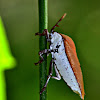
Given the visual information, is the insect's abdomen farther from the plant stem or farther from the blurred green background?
the blurred green background

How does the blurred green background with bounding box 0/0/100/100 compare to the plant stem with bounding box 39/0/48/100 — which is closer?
the plant stem with bounding box 39/0/48/100

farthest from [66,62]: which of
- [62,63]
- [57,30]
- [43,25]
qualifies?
[57,30]

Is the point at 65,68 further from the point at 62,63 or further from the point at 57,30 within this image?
the point at 57,30

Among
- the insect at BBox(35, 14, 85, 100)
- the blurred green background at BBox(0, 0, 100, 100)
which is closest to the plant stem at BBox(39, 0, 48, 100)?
the insect at BBox(35, 14, 85, 100)

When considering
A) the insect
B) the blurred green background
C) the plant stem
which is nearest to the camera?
the plant stem

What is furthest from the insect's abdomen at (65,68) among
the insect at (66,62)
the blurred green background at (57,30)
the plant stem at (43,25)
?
the blurred green background at (57,30)

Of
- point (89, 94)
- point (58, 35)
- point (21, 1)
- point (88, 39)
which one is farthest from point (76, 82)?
point (21, 1)

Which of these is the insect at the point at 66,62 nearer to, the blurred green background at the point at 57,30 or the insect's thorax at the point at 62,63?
the insect's thorax at the point at 62,63

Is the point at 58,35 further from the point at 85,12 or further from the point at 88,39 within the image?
the point at 85,12
